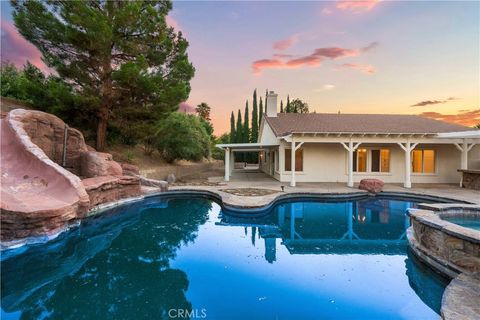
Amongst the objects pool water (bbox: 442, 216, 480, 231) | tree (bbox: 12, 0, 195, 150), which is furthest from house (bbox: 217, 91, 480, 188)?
pool water (bbox: 442, 216, 480, 231)

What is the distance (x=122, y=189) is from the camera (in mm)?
10625

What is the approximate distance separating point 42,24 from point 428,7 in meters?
20.0

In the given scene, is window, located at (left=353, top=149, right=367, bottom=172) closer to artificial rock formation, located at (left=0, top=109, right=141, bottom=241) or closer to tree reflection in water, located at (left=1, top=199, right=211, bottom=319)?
tree reflection in water, located at (left=1, top=199, right=211, bottom=319)

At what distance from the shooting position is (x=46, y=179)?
763 centimetres

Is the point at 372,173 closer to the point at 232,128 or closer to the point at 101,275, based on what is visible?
the point at 101,275

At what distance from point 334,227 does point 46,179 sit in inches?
387

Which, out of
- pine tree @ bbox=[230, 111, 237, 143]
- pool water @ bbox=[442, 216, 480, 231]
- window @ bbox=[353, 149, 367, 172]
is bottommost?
pool water @ bbox=[442, 216, 480, 231]

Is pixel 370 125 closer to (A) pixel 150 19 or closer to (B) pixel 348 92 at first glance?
(B) pixel 348 92

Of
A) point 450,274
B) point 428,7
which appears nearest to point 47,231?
point 450,274

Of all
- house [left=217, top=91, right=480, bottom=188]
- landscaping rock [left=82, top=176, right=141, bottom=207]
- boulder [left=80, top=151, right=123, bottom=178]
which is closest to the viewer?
landscaping rock [left=82, top=176, right=141, bottom=207]

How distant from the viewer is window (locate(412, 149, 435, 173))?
14656mm

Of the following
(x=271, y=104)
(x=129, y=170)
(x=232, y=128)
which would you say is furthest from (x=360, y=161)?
(x=232, y=128)

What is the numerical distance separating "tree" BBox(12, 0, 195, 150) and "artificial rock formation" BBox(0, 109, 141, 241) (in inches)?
126

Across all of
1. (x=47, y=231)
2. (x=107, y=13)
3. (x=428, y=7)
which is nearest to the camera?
(x=47, y=231)
